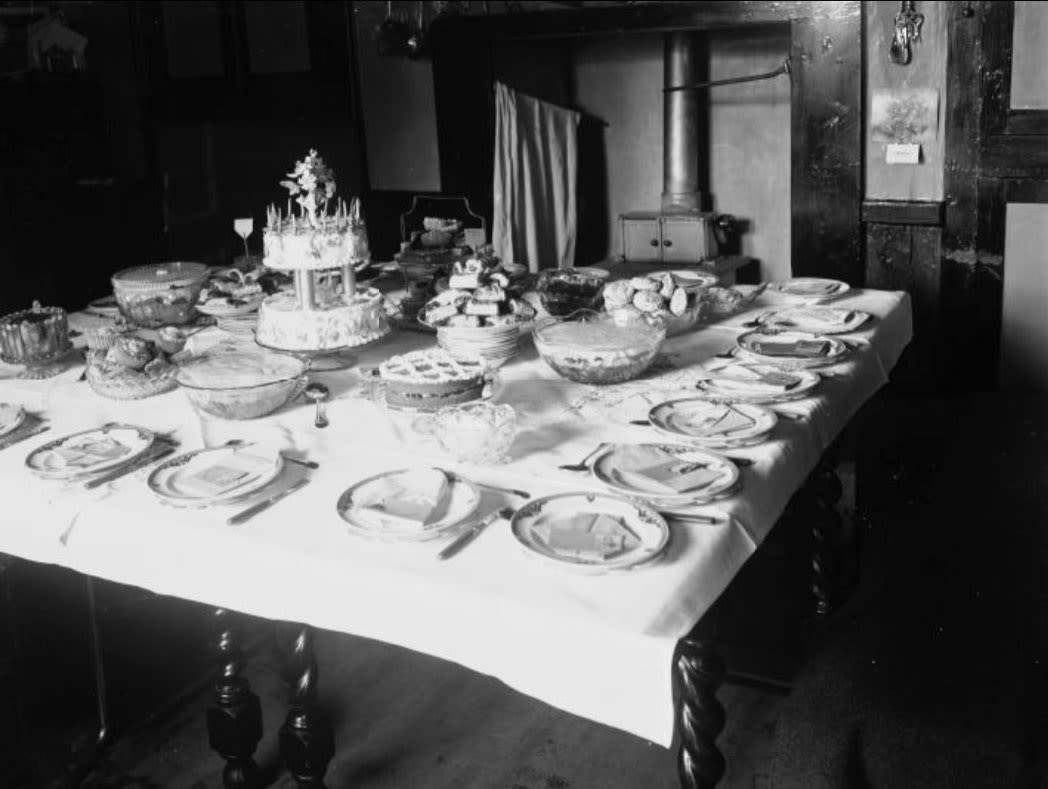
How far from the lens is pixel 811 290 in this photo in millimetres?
3443

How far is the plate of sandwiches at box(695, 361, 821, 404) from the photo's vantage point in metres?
2.44

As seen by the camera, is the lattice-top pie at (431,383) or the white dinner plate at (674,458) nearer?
the white dinner plate at (674,458)

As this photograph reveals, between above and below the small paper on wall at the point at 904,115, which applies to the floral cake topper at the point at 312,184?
below

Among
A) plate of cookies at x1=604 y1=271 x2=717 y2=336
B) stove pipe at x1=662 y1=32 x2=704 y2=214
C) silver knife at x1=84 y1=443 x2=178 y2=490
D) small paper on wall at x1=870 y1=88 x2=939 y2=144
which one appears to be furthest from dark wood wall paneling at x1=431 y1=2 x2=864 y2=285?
silver knife at x1=84 y1=443 x2=178 y2=490

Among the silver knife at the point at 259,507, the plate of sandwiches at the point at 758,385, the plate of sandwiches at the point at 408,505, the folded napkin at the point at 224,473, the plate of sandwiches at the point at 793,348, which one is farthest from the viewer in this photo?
the plate of sandwiches at the point at 793,348

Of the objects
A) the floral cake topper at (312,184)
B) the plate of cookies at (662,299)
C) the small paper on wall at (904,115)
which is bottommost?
the plate of cookies at (662,299)

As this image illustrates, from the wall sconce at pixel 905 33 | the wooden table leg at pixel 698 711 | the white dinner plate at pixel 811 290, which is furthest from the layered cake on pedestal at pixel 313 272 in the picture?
the wall sconce at pixel 905 33

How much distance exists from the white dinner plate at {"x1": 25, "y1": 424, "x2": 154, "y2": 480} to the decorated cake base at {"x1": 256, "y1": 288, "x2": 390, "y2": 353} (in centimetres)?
46

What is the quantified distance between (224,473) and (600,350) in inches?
35.7

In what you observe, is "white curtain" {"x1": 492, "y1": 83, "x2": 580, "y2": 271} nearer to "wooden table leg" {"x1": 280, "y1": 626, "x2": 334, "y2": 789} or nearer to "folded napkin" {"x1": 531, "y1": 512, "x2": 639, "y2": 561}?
"wooden table leg" {"x1": 280, "y1": 626, "x2": 334, "y2": 789}

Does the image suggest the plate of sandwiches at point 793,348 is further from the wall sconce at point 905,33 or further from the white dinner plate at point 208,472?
the wall sconce at point 905,33

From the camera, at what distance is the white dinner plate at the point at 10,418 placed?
2.38 m

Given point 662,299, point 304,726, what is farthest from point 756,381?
point 304,726

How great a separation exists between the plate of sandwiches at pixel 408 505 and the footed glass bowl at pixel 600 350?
25.1 inches
